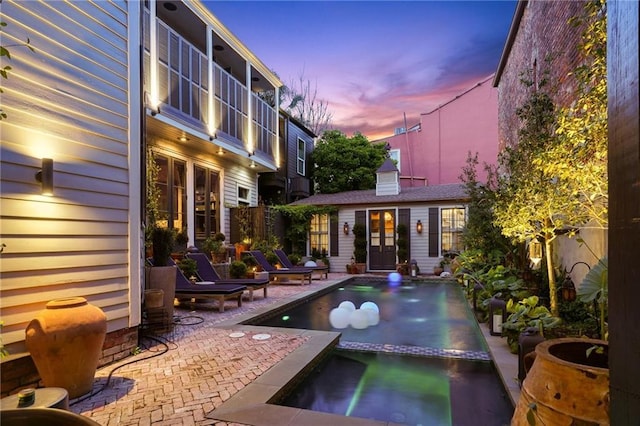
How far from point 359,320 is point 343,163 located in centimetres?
1534

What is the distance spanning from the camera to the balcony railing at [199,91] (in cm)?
868

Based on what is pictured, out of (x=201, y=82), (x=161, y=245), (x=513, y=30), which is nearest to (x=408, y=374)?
(x=161, y=245)

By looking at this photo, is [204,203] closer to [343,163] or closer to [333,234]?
[333,234]

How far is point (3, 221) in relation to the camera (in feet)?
9.75

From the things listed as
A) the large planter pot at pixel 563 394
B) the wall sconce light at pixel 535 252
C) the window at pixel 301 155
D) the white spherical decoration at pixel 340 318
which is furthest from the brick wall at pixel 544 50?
the window at pixel 301 155

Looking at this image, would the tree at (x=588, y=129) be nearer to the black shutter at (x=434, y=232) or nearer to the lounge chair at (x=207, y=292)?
the lounge chair at (x=207, y=292)

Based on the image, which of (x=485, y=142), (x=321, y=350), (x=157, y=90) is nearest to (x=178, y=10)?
(x=157, y=90)

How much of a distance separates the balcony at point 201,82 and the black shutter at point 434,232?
648cm

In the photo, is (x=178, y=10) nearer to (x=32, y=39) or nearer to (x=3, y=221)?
(x=32, y=39)

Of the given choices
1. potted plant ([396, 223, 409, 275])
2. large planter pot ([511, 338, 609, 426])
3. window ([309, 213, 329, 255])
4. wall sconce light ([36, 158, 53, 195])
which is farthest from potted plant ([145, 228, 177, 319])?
potted plant ([396, 223, 409, 275])

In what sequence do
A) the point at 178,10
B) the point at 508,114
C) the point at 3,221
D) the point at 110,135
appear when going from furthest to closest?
1. the point at 508,114
2. the point at 178,10
3. the point at 110,135
4. the point at 3,221

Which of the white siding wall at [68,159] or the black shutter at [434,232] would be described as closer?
the white siding wall at [68,159]

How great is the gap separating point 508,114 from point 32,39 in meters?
11.8

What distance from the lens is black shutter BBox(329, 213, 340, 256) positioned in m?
15.0
